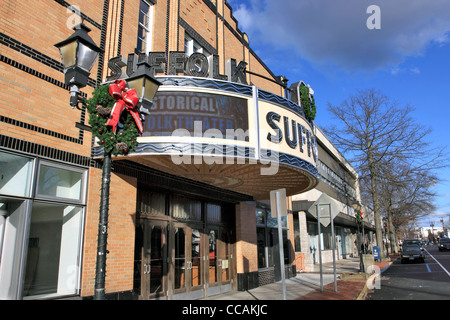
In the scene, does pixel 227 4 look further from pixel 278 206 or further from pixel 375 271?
pixel 375 271

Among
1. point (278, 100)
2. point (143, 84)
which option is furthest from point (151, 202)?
point (143, 84)

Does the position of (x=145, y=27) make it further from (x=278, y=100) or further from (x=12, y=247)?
(x=12, y=247)

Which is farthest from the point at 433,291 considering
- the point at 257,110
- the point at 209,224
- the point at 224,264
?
the point at 257,110

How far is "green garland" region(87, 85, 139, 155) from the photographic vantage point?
4895mm

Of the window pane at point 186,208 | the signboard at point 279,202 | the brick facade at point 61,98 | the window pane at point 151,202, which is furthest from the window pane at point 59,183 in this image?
the signboard at point 279,202

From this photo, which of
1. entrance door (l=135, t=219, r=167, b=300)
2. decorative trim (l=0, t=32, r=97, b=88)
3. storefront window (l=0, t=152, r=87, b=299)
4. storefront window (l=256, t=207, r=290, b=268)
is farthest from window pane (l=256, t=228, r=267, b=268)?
decorative trim (l=0, t=32, r=97, b=88)

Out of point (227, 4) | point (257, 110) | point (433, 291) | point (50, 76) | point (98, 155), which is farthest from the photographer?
point (227, 4)

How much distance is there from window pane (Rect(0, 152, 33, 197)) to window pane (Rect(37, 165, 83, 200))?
27 cm

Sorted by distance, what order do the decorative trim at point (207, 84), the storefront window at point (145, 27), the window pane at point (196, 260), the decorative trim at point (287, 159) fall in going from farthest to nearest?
the window pane at point (196, 260) < the storefront window at point (145, 27) < the decorative trim at point (287, 159) < the decorative trim at point (207, 84)

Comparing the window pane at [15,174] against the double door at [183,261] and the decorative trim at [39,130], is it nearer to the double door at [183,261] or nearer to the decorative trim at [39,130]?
the decorative trim at [39,130]

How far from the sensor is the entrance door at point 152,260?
909cm

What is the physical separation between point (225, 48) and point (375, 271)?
14883 mm

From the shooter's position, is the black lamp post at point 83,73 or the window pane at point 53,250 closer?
the black lamp post at point 83,73

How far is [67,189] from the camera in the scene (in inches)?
290
